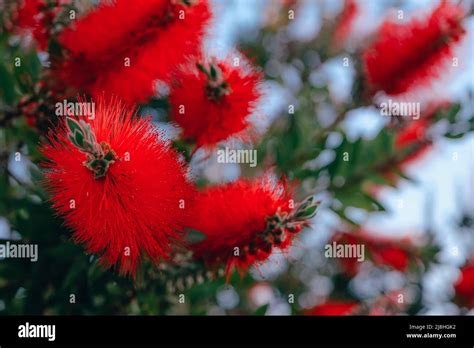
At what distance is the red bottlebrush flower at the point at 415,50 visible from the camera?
1639mm

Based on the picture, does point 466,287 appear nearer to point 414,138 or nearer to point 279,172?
point 414,138

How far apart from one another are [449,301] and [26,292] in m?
1.39

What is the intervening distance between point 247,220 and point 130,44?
395 mm

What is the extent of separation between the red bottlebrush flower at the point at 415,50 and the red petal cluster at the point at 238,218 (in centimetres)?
64

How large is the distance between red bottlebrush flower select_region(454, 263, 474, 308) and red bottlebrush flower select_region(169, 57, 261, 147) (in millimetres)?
1151

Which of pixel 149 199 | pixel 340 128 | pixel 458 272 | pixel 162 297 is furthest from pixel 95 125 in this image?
pixel 458 272

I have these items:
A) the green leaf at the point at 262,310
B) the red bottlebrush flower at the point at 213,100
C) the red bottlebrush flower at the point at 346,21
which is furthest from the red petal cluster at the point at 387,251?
the red bottlebrush flower at the point at 213,100

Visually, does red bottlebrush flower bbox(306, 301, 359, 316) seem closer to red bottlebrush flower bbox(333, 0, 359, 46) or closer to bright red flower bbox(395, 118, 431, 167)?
bright red flower bbox(395, 118, 431, 167)

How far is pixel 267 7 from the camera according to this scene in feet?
8.23

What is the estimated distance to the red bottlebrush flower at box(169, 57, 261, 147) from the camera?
1.24 m

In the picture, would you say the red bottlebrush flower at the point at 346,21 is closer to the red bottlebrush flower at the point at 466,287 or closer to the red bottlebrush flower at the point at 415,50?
the red bottlebrush flower at the point at 415,50

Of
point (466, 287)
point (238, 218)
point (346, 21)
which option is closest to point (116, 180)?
point (238, 218)

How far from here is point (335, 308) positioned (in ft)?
6.69
